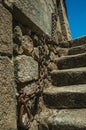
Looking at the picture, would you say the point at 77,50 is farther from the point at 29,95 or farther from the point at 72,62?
the point at 29,95

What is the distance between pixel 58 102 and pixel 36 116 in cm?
30

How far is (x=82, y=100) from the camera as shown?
177 centimetres

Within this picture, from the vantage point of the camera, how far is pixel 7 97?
1.19m

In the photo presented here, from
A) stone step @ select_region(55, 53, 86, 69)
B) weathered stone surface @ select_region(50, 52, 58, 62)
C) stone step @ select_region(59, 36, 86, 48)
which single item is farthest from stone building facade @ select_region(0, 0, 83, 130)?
stone step @ select_region(59, 36, 86, 48)

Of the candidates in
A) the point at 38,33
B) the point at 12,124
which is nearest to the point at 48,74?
the point at 38,33

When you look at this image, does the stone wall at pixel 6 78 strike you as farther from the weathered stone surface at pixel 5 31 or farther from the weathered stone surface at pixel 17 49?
the weathered stone surface at pixel 17 49

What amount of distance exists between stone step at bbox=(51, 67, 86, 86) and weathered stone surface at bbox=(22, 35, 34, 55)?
0.66 metres

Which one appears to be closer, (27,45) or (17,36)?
(17,36)

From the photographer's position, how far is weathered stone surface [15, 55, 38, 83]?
139cm

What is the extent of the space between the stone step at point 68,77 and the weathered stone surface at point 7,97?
104 centimetres

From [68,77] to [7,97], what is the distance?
1136mm

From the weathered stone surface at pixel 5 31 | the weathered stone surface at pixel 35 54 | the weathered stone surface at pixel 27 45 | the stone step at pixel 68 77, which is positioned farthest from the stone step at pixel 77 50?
the weathered stone surface at pixel 5 31

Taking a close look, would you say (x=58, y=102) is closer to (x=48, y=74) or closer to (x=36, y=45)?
(x=48, y=74)

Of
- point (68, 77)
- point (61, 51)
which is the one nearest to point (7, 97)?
point (68, 77)
